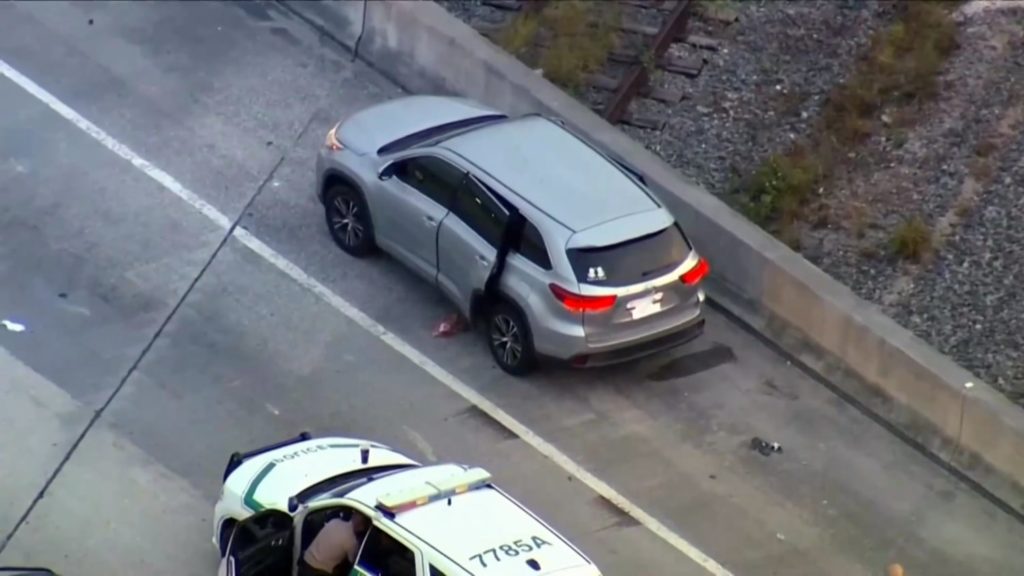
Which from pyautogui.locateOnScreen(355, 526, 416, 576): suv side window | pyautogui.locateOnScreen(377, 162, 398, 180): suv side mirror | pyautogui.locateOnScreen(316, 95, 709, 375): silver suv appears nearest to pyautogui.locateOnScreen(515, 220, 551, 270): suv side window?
pyautogui.locateOnScreen(316, 95, 709, 375): silver suv

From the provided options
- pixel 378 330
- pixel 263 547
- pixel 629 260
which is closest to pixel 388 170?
pixel 378 330

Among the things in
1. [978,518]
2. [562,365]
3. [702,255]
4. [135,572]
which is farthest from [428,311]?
[978,518]

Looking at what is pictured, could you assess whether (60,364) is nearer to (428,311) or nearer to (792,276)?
(428,311)

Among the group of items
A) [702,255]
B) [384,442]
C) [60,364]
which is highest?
[702,255]

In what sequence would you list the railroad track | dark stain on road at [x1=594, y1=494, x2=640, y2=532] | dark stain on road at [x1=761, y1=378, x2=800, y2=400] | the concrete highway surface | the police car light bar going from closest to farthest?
the police car light bar → the concrete highway surface → dark stain on road at [x1=594, y1=494, x2=640, y2=532] → dark stain on road at [x1=761, y1=378, x2=800, y2=400] → the railroad track

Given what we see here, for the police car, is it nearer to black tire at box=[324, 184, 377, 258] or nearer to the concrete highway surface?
the concrete highway surface

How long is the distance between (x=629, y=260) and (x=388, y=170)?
238 cm

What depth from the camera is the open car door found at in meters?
9.40

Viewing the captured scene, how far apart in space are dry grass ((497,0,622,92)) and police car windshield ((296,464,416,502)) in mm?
6503

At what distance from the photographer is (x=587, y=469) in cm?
1180

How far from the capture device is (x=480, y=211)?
12.5 meters

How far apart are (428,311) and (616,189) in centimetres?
201

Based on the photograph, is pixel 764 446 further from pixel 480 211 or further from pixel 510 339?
pixel 480 211

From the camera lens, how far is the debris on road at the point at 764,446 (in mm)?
12188
